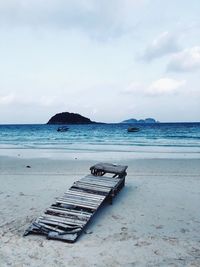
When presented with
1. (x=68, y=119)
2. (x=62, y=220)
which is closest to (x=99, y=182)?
(x=62, y=220)

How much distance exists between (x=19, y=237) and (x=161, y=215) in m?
3.87

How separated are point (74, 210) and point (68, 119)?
157 meters

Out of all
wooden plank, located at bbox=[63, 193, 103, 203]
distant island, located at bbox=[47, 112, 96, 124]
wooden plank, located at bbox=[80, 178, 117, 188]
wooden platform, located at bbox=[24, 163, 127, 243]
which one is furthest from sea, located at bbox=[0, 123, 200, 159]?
distant island, located at bbox=[47, 112, 96, 124]

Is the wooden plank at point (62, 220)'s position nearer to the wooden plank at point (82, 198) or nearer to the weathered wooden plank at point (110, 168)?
the wooden plank at point (82, 198)

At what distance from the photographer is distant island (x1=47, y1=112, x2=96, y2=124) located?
162 meters

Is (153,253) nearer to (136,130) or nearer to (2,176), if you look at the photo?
(2,176)

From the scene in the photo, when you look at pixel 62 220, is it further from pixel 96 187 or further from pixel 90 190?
pixel 96 187

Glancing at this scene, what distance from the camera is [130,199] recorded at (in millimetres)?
9594

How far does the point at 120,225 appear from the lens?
7312 millimetres

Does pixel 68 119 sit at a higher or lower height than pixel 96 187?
higher

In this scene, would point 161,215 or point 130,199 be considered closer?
point 161,215

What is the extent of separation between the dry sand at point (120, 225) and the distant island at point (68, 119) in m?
149

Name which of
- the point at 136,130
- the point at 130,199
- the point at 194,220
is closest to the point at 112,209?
the point at 130,199

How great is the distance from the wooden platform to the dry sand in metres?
0.22
